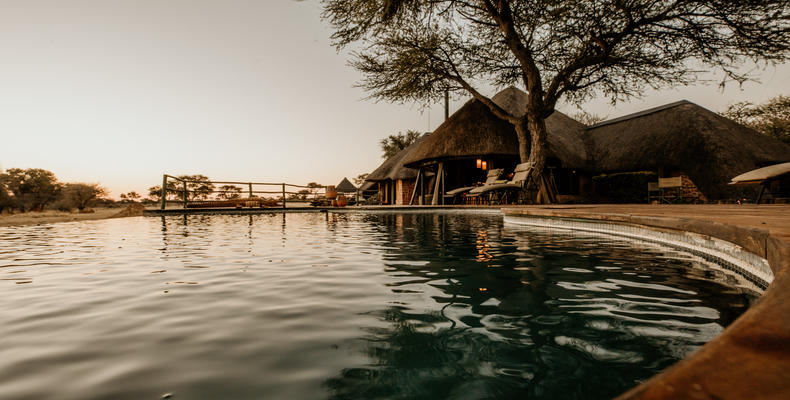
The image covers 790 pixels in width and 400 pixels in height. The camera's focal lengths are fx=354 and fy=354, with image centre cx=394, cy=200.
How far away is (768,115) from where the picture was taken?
2712 cm

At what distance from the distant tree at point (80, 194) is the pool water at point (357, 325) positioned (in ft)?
93.2

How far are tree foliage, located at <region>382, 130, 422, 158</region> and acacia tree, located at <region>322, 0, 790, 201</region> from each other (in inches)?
1036

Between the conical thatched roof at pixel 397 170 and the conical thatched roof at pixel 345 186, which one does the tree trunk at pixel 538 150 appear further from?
the conical thatched roof at pixel 345 186

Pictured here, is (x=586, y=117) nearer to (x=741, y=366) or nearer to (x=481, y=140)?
(x=481, y=140)

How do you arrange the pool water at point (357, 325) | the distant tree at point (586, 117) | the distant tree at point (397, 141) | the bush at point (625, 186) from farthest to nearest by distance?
the distant tree at point (397, 141)
the distant tree at point (586, 117)
the bush at point (625, 186)
the pool water at point (357, 325)

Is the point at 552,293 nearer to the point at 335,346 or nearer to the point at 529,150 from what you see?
the point at 335,346

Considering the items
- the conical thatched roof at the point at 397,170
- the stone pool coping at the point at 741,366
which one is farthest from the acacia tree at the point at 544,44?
the stone pool coping at the point at 741,366

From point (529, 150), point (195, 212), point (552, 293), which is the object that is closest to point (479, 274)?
point (552, 293)

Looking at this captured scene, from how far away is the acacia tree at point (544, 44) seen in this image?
1059 centimetres

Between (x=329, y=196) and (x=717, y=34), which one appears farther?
(x=329, y=196)

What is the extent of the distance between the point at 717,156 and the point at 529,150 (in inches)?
359

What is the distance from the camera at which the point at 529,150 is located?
46.7 ft

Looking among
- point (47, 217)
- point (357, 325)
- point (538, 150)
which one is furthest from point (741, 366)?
point (47, 217)

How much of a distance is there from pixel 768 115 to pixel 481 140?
26.8 m
